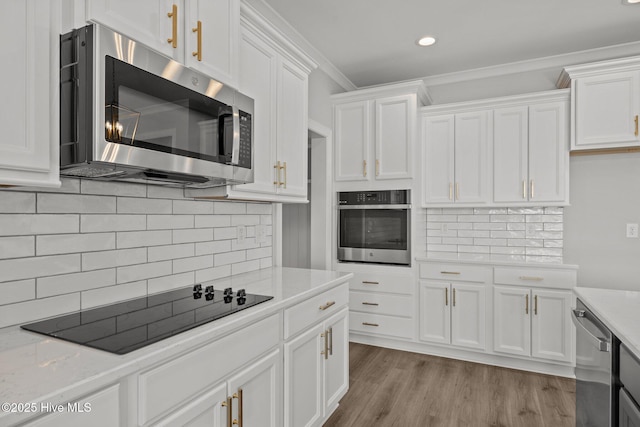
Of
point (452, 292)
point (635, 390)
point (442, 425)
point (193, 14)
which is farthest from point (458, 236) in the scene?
point (193, 14)

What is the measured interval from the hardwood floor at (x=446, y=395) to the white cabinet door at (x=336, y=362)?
201 mm

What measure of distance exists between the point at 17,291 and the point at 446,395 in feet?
8.72

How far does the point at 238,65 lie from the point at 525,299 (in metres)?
2.89

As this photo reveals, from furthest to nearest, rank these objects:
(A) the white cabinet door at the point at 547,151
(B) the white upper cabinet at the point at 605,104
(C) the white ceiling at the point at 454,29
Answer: (A) the white cabinet door at the point at 547,151 < (B) the white upper cabinet at the point at 605,104 < (C) the white ceiling at the point at 454,29

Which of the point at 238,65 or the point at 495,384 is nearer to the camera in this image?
the point at 238,65

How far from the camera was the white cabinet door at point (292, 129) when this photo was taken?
2301 millimetres

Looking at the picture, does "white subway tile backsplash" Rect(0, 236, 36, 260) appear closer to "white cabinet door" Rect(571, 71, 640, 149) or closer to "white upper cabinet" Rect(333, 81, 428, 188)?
"white upper cabinet" Rect(333, 81, 428, 188)

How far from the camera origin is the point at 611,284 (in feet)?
10.8

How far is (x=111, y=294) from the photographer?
154 cm

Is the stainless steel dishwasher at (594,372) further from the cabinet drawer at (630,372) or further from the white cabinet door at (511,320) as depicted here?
the white cabinet door at (511,320)

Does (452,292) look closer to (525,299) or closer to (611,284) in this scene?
(525,299)

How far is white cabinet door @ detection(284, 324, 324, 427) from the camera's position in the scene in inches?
69.6

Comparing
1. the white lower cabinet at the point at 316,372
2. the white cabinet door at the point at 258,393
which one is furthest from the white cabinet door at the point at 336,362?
the white cabinet door at the point at 258,393

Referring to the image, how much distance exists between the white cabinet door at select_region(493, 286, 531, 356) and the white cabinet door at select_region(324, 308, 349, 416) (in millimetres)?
1554
